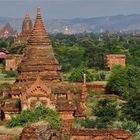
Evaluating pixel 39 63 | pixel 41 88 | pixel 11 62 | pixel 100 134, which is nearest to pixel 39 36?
pixel 39 63

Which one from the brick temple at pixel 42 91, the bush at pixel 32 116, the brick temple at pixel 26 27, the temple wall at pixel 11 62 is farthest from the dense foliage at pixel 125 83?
the brick temple at pixel 26 27

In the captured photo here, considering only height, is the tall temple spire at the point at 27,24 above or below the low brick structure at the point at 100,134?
above

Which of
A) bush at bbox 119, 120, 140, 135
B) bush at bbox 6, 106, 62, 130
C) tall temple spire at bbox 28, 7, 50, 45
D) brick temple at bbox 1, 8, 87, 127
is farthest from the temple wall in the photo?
bush at bbox 119, 120, 140, 135

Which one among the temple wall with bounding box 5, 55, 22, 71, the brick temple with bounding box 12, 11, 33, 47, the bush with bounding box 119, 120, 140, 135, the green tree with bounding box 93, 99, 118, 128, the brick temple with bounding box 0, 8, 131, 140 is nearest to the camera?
the bush with bounding box 119, 120, 140, 135

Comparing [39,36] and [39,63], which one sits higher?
[39,36]

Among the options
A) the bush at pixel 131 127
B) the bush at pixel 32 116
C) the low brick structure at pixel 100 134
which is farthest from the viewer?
the bush at pixel 32 116

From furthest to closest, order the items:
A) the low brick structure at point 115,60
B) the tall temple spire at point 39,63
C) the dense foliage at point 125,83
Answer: the low brick structure at point 115,60, the dense foliage at point 125,83, the tall temple spire at point 39,63

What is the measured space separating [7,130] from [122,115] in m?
8.43

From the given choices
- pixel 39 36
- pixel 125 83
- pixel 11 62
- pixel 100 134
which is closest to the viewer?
pixel 100 134

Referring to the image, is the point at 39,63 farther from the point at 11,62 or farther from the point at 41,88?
the point at 11,62

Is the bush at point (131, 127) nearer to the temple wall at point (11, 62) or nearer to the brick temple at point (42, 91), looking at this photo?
the brick temple at point (42, 91)

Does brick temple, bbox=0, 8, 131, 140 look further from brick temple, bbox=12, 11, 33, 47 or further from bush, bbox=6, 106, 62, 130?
brick temple, bbox=12, 11, 33, 47

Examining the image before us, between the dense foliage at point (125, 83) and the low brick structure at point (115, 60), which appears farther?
the low brick structure at point (115, 60)

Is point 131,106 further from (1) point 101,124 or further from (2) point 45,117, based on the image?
(2) point 45,117
